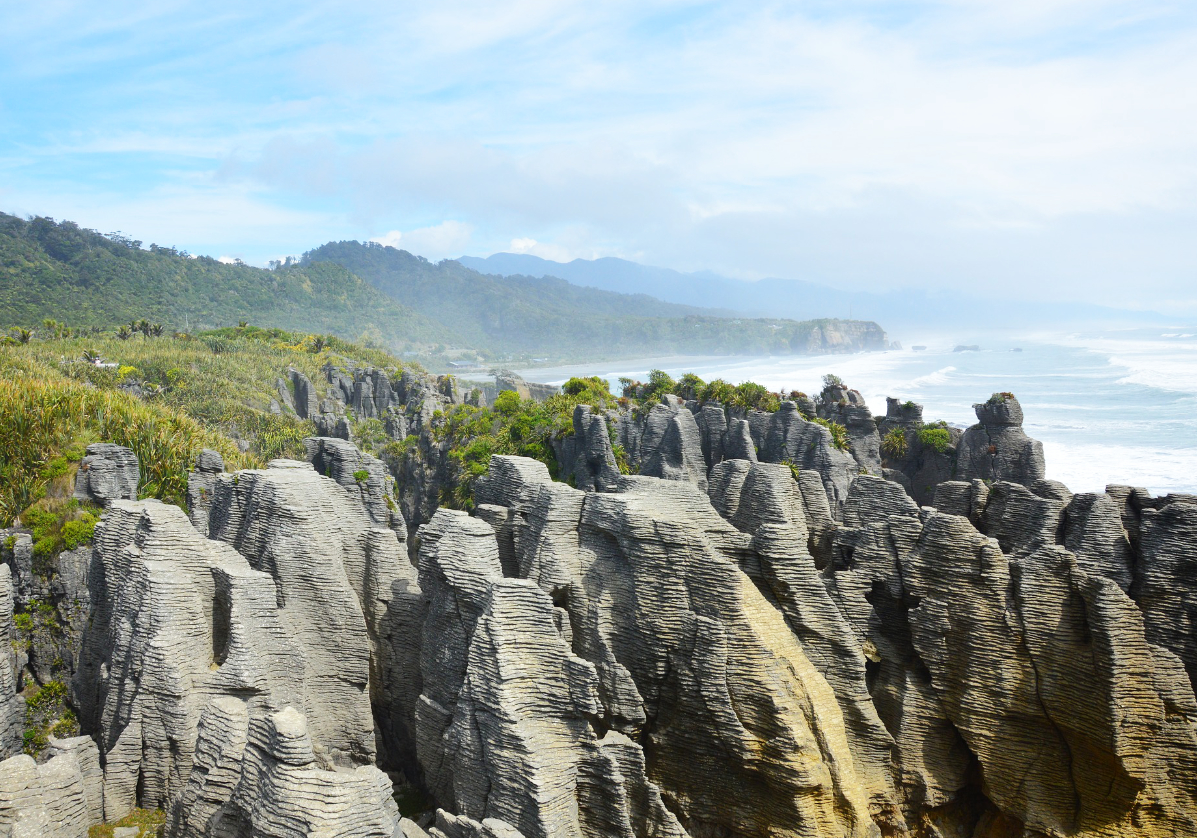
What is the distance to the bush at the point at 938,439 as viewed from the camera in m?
32.8

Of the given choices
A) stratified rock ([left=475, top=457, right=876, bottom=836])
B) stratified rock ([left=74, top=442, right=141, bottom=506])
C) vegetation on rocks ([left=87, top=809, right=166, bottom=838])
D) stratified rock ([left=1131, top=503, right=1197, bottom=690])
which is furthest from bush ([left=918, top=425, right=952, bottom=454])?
vegetation on rocks ([left=87, top=809, right=166, bottom=838])

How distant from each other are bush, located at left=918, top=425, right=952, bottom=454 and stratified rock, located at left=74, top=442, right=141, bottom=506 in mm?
29441

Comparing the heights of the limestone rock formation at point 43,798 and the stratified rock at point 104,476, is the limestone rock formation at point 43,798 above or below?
below

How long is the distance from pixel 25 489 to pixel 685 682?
16.7 metres

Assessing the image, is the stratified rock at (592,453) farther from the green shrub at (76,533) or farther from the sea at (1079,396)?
the sea at (1079,396)

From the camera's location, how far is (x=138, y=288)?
405 feet

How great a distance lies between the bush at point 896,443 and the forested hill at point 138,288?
91093 millimetres

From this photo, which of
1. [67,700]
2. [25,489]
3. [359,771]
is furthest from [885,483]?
[25,489]

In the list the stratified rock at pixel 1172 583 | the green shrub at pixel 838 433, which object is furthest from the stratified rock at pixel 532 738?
the green shrub at pixel 838 433

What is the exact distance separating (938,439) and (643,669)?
2467cm

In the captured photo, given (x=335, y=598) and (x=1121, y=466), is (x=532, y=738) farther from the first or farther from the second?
(x=1121, y=466)

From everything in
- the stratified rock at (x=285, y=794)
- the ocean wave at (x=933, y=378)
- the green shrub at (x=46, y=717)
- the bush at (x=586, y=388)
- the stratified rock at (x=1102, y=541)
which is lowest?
the green shrub at (x=46, y=717)

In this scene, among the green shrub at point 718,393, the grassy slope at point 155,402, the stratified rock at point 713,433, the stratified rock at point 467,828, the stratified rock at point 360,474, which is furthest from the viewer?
the green shrub at point 718,393

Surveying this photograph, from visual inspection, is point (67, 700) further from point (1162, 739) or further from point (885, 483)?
point (1162, 739)
